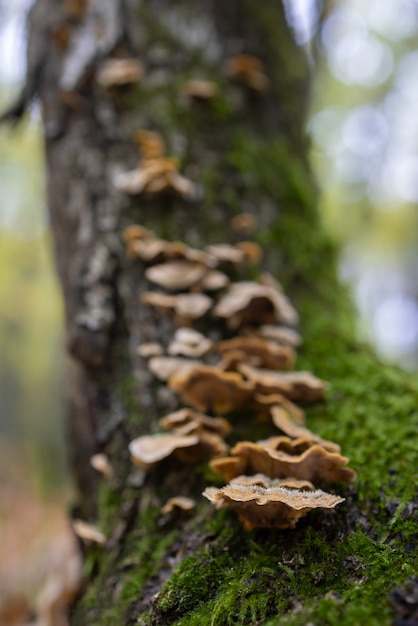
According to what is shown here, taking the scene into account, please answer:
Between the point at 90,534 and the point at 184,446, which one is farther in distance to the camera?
the point at 90,534

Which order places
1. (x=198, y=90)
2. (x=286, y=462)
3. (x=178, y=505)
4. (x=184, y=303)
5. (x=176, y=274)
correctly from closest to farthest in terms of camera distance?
(x=286, y=462) < (x=178, y=505) < (x=184, y=303) < (x=176, y=274) < (x=198, y=90)

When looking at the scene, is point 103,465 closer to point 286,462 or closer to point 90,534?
point 90,534

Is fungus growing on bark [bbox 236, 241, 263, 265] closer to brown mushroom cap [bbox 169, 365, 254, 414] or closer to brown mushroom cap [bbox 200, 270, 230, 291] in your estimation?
brown mushroom cap [bbox 200, 270, 230, 291]

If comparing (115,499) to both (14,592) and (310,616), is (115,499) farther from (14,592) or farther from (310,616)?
(14,592)

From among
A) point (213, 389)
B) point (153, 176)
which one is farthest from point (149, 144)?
point (213, 389)

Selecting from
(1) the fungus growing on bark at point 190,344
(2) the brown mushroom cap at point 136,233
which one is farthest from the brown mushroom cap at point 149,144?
(1) the fungus growing on bark at point 190,344

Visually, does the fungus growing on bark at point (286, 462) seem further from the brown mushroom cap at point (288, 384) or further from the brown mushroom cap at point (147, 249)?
the brown mushroom cap at point (147, 249)
